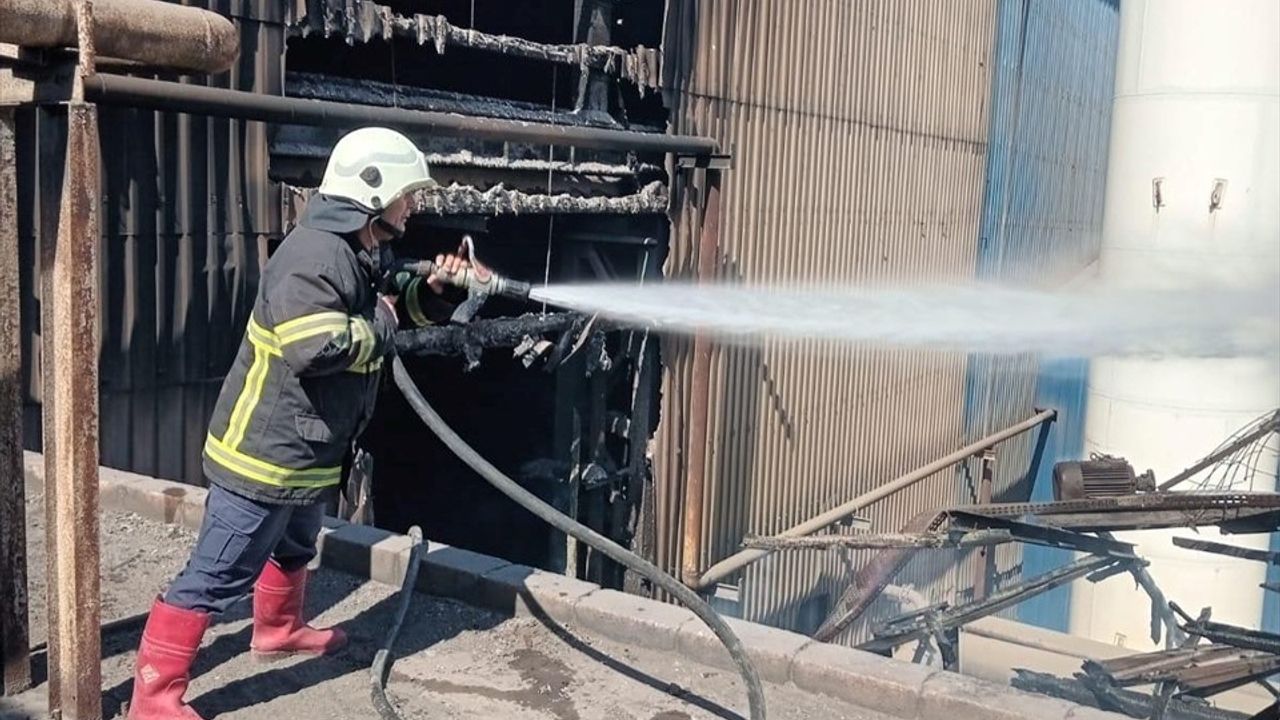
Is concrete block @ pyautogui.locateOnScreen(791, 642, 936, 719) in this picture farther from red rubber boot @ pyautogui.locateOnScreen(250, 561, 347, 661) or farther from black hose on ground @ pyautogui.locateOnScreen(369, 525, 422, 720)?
red rubber boot @ pyautogui.locateOnScreen(250, 561, 347, 661)

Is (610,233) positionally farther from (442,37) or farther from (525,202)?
(442,37)

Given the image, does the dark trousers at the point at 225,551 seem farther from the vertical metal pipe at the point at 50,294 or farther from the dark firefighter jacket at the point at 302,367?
the vertical metal pipe at the point at 50,294

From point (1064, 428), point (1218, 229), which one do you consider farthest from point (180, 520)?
point (1064, 428)

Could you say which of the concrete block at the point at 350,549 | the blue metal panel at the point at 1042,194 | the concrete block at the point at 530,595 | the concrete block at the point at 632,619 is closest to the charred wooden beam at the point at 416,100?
the concrete block at the point at 350,549

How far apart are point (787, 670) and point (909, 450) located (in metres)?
10.7

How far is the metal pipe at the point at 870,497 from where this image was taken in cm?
1021

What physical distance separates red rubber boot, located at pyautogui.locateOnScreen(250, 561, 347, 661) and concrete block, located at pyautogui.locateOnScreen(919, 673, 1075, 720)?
236 centimetres

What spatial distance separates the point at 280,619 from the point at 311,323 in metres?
1.45

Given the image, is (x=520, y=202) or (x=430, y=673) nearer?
(x=430, y=673)

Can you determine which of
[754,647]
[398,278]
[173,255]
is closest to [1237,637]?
[754,647]

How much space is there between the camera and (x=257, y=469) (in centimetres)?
368

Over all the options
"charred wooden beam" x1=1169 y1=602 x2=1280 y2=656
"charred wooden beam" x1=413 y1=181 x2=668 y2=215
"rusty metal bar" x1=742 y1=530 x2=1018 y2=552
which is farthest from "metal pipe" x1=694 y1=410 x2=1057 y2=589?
"charred wooden beam" x1=1169 y1=602 x2=1280 y2=656

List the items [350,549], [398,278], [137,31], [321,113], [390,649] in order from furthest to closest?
[350,549]
[321,113]
[390,649]
[398,278]
[137,31]

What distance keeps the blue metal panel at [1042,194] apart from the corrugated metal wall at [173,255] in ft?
40.9
